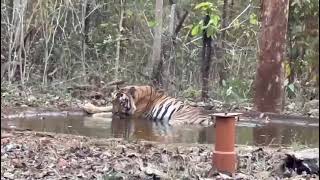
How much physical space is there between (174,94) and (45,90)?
232 cm

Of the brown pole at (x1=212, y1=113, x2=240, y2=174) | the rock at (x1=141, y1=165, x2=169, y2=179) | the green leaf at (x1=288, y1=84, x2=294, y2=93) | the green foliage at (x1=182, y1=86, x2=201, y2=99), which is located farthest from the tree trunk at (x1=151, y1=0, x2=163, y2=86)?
the rock at (x1=141, y1=165, x2=169, y2=179)

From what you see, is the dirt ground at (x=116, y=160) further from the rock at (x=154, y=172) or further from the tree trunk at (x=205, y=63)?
the tree trunk at (x=205, y=63)

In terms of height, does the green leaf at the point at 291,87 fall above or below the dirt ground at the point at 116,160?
above

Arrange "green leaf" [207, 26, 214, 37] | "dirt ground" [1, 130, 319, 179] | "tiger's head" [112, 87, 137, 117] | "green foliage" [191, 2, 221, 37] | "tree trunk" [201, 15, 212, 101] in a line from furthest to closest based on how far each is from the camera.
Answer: "tree trunk" [201, 15, 212, 101] < "green leaf" [207, 26, 214, 37] < "green foliage" [191, 2, 221, 37] < "tiger's head" [112, 87, 137, 117] < "dirt ground" [1, 130, 319, 179]

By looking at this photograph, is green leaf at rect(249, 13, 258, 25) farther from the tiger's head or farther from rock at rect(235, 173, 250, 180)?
rock at rect(235, 173, 250, 180)

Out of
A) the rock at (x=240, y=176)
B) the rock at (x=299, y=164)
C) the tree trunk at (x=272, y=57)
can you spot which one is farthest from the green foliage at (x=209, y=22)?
the rock at (x=240, y=176)

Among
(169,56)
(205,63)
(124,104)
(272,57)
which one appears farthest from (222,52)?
(124,104)

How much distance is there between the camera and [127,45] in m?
15.2

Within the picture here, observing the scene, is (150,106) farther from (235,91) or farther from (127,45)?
(127,45)

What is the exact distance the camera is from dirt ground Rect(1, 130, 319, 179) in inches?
201

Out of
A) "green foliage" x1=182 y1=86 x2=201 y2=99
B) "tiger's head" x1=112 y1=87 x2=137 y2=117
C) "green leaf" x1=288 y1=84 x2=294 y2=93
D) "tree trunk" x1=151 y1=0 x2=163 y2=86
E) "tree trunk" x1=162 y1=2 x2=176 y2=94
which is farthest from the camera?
"tree trunk" x1=162 y1=2 x2=176 y2=94

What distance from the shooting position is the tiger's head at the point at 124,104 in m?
9.86

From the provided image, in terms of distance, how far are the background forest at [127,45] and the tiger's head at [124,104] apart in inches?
78.2

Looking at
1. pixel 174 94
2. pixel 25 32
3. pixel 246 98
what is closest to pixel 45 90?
pixel 25 32
